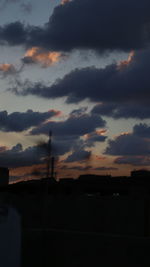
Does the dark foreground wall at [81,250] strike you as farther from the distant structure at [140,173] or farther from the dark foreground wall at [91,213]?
the distant structure at [140,173]

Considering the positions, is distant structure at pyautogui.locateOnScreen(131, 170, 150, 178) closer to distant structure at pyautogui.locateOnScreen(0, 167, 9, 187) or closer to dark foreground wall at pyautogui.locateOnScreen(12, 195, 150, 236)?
dark foreground wall at pyautogui.locateOnScreen(12, 195, 150, 236)

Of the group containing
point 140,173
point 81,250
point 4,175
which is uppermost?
point 4,175

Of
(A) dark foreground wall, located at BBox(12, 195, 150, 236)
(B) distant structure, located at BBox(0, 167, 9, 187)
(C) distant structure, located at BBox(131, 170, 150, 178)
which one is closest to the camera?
(A) dark foreground wall, located at BBox(12, 195, 150, 236)

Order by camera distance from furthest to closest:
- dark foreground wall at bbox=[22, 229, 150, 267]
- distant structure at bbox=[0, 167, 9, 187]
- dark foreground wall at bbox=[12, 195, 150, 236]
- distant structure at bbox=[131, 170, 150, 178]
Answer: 1. distant structure at bbox=[0, 167, 9, 187]
2. distant structure at bbox=[131, 170, 150, 178]
3. dark foreground wall at bbox=[12, 195, 150, 236]
4. dark foreground wall at bbox=[22, 229, 150, 267]

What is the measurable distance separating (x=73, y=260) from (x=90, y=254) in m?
0.39

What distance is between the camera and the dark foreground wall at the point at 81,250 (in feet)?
21.6

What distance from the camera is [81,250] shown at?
7246 millimetres

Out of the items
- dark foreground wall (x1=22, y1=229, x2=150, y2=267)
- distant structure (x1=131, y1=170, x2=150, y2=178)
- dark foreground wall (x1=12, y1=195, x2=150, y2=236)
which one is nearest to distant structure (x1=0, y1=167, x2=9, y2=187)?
distant structure (x1=131, y1=170, x2=150, y2=178)

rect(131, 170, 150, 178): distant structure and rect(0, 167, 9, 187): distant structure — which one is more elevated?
rect(0, 167, 9, 187): distant structure

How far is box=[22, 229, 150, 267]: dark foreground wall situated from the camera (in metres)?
6.57

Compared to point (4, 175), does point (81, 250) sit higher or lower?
lower

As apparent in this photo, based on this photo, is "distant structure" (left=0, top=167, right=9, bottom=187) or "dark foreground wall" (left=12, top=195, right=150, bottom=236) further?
"distant structure" (left=0, top=167, right=9, bottom=187)

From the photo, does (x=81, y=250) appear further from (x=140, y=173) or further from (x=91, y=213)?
(x=140, y=173)

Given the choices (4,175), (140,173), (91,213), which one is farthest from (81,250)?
(4,175)
